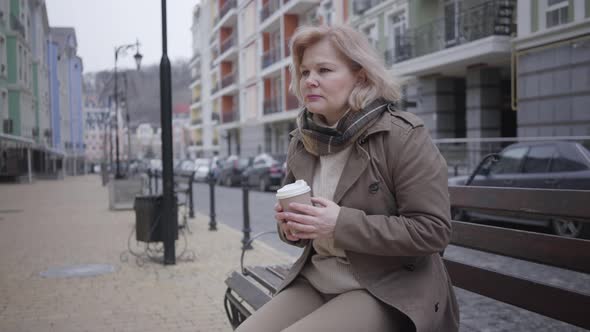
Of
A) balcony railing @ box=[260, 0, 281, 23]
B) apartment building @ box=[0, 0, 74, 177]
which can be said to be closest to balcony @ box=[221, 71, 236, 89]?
balcony railing @ box=[260, 0, 281, 23]

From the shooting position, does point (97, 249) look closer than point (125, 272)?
No

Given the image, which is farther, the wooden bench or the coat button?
the wooden bench

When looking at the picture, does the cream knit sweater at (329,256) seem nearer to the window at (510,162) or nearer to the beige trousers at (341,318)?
the beige trousers at (341,318)

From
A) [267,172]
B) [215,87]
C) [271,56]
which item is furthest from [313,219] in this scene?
[215,87]

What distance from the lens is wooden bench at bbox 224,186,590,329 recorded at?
8.11ft

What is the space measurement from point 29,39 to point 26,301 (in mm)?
3820

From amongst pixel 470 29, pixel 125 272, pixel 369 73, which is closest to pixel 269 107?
pixel 470 29

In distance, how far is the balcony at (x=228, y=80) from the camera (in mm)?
49312

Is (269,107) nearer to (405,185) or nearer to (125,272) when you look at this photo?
(125,272)

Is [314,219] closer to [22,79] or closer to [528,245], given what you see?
[528,245]

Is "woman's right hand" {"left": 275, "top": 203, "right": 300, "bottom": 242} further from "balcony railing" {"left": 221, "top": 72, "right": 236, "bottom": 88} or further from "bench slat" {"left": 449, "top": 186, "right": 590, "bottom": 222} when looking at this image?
"balcony railing" {"left": 221, "top": 72, "right": 236, "bottom": 88}

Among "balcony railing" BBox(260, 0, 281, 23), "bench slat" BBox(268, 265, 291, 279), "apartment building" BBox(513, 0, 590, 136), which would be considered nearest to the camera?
"bench slat" BBox(268, 265, 291, 279)

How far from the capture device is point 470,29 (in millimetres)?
18109

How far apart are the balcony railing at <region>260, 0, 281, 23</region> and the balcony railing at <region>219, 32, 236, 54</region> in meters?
9.25
